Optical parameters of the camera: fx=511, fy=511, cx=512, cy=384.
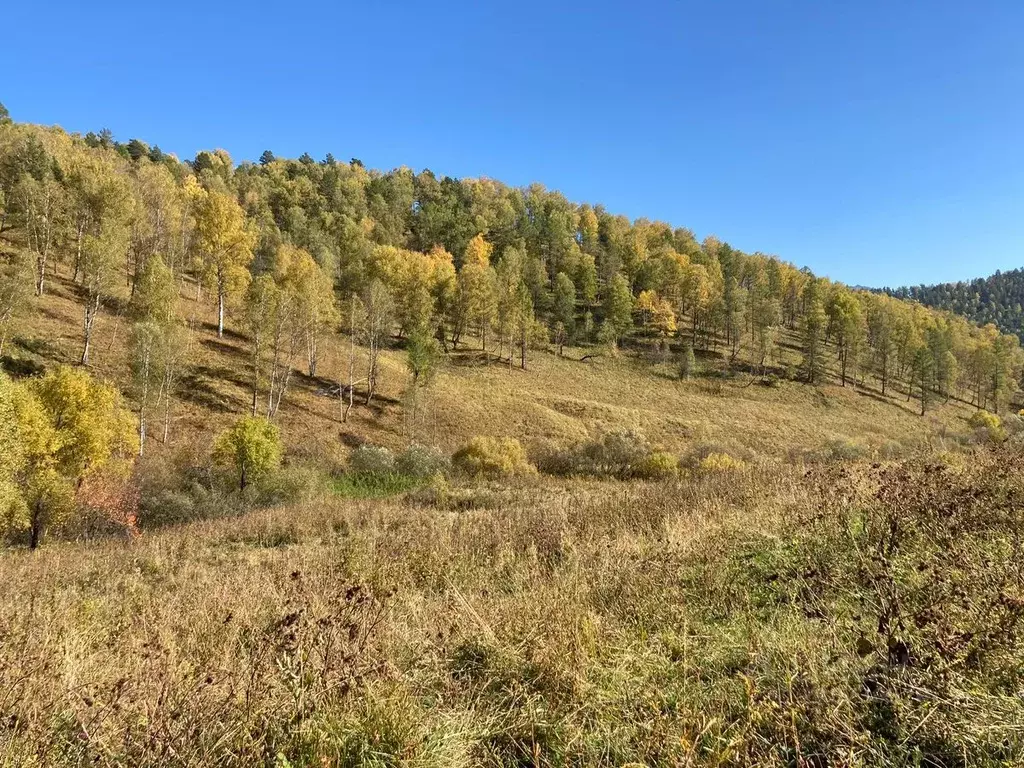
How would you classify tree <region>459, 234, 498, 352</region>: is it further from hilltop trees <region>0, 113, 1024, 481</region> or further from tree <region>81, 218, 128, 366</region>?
tree <region>81, 218, 128, 366</region>

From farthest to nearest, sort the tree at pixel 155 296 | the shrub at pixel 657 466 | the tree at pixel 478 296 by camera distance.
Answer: the tree at pixel 478 296, the tree at pixel 155 296, the shrub at pixel 657 466

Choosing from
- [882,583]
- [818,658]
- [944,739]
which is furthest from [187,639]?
[882,583]

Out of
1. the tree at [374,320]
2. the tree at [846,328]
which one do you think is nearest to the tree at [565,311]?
the tree at [374,320]

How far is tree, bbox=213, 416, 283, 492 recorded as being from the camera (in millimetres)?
23031

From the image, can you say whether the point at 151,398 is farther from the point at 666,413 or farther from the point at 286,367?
the point at 666,413

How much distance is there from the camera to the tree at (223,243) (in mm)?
39562

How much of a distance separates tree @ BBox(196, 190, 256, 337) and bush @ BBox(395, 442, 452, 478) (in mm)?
22070

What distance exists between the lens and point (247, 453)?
2302 centimetres

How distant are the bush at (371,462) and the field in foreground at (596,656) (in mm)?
22480

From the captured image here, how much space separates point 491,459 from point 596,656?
25819mm

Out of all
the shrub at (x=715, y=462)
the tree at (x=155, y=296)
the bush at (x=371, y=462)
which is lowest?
the bush at (x=371, y=462)

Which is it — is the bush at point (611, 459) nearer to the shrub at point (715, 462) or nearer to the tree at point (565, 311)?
the shrub at point (715, 462)

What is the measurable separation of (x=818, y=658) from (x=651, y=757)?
125 cm

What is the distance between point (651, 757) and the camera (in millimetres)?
2354
